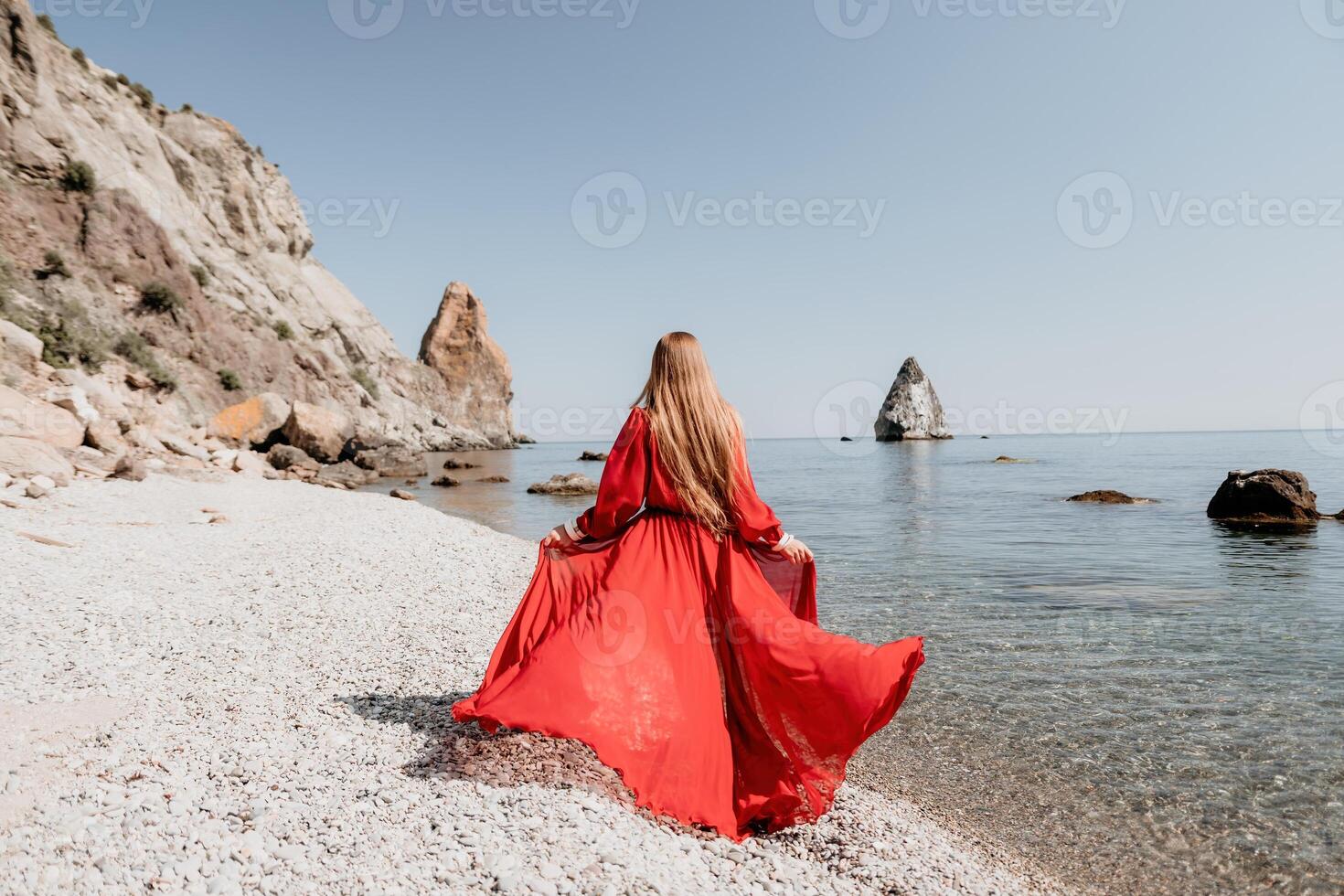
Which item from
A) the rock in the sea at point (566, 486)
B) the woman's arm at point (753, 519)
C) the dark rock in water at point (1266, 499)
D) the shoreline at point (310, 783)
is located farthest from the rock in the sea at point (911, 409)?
the woman's arm at point (753, 519)

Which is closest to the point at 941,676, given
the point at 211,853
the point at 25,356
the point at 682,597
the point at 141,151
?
the point at 682,597

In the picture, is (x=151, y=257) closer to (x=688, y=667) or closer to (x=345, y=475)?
(x=345, y=475)

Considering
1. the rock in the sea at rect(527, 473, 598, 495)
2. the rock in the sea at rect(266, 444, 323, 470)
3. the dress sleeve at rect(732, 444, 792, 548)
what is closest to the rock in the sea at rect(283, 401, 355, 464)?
the rock in the sea at rect(266, 444, 323, 470)

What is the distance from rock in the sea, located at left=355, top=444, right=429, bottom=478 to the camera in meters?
31.7

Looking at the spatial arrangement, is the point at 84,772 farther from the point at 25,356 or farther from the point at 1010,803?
the point at 25,356

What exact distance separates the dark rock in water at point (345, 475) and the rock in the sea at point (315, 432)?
1.08 metres

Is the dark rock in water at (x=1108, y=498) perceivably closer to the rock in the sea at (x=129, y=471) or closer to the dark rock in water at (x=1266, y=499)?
the dark rock in water at (x=1266, y=499)

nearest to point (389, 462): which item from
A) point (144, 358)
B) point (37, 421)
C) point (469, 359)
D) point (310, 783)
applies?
point (144, 358)

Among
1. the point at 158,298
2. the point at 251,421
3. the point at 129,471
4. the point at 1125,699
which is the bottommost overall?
the point at 1125,699

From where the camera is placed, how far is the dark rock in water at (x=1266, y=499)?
17297 millimetres

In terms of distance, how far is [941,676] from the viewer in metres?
6.57

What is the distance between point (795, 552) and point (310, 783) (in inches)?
100

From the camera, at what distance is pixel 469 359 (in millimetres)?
91250

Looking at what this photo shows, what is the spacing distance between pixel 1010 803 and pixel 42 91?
3821 cm
